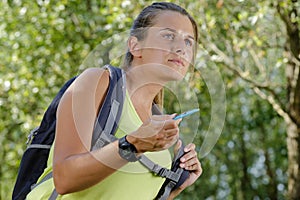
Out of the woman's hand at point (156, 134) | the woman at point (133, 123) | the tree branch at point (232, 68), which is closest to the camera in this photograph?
the woman's hand at point (156, 134)

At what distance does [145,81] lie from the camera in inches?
88.7

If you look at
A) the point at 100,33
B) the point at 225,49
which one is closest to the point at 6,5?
the point at 100,33

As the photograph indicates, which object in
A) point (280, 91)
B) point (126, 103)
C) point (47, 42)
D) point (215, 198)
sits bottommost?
point (215, 198)

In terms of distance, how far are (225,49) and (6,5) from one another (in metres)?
2.95

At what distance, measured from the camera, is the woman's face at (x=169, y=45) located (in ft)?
7.13

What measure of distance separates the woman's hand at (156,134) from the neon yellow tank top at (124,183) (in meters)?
0.27

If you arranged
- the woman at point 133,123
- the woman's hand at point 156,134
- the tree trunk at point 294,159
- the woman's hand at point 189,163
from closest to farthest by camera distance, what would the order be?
the woman's hand at point 156,134, the woman at point 133,123, the woman's hand at point 189,163, the tree trunk at point 294,159

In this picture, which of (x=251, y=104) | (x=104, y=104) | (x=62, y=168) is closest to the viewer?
(x=62, y=168)

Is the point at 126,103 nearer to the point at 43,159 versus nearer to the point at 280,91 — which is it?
the point at 43,159

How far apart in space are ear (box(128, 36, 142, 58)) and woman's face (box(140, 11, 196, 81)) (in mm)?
18

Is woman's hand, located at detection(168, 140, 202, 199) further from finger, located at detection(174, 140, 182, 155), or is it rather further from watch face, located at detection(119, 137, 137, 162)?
watch face, located at detection(119, 137, 137, 162)

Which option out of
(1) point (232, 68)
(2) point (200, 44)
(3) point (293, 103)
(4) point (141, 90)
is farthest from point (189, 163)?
(3) point (293, 103)

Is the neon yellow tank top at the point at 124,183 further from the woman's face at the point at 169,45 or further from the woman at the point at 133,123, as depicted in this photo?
the woman's face at the point at 169,45

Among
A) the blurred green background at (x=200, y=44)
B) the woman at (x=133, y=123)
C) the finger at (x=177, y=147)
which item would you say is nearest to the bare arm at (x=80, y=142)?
the woman at (x=133, y=123)
